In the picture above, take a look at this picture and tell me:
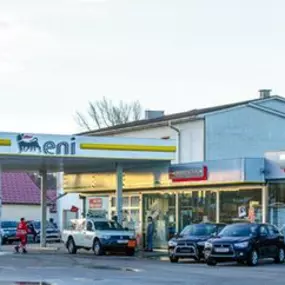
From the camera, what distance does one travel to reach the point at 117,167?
40.9m

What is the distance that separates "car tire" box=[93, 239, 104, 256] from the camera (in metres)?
36.5

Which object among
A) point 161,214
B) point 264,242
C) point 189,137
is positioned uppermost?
point 189,137

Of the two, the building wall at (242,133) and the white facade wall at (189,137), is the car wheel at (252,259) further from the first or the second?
the white facade wall at (189,137)

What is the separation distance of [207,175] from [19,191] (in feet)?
124

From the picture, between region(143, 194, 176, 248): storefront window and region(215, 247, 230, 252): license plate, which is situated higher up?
region(143, 194, 176, 248): storefront window

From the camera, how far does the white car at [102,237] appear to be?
36625 mm

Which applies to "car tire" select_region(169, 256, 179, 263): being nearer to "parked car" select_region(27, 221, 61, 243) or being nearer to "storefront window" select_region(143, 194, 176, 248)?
"storefront window" select_region(143, 194, 176, 248)

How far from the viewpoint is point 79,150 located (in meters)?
36.8

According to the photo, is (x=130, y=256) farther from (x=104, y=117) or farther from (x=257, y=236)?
(x=104, y=117)

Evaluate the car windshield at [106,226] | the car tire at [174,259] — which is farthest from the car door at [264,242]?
the car windshield at [106,226]

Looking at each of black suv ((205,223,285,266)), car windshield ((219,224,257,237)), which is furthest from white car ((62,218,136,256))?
car windshield ((219,224,257,237))

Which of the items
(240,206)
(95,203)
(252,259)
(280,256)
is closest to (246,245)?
(252,259)

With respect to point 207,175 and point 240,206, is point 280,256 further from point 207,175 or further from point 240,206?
point 207,175

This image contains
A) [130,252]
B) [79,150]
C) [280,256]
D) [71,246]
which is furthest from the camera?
[71,246]
